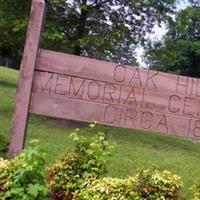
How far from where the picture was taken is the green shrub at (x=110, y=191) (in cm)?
418

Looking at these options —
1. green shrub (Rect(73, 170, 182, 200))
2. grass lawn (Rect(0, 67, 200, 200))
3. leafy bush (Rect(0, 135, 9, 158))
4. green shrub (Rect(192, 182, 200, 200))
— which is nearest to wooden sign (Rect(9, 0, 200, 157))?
leafy bush (Rect(0, 135, 9, 158))

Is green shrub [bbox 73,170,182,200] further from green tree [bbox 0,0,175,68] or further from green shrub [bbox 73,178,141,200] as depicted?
green tree [bbox 0,0,175,68]

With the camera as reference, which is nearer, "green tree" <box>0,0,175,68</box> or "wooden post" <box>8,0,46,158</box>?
"wooden post" <box>8,0,46,158</box>

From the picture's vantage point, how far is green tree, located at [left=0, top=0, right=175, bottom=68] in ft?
55.7

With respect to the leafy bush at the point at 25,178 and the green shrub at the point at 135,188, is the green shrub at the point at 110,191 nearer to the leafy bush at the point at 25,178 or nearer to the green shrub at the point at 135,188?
the green shrub at the point at 135,188

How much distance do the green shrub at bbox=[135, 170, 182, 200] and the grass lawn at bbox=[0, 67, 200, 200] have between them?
103 inches

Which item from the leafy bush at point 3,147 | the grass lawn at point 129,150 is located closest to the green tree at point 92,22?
the grass lawn at point 129,150

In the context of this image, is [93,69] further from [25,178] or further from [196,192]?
[25,178]

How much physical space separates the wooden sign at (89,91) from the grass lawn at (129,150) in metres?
2.05

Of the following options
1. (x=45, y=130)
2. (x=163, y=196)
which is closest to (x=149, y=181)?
(x=163, y=196)

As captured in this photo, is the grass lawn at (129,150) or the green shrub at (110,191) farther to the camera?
the grass lawn at (129,150)

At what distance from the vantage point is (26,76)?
557 cm

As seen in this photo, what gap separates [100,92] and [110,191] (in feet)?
5.27

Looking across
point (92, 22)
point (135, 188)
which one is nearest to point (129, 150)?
point (92, 22)
